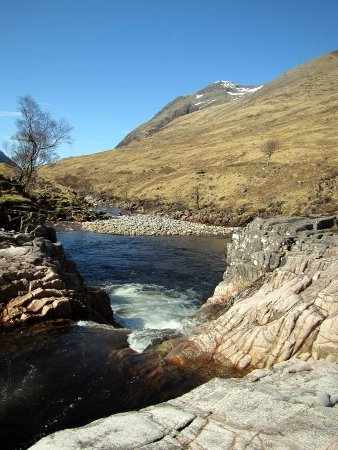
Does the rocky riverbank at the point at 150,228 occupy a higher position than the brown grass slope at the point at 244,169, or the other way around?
the brown grass slope at the point at 244,169

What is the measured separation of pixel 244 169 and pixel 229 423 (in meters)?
85.6

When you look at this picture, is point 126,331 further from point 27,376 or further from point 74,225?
point 74,225

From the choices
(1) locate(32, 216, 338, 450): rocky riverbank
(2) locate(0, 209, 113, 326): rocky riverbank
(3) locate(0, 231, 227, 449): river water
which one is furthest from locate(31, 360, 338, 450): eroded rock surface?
(2) locate(0, 209, 113, 326): rocky riverbank

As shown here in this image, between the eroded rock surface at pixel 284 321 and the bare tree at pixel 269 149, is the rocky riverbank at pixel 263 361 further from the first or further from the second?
the bare tree at pixel 269 149

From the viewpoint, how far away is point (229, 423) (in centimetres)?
932

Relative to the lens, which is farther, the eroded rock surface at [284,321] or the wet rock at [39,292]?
the wet rock at [39,292]

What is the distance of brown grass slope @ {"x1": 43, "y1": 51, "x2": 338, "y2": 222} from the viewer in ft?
242

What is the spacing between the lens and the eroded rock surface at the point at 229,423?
8.50 metres

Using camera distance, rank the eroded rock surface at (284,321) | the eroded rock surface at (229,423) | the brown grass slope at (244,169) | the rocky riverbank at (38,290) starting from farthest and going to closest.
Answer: the brown grass slope at (244,169)
the rocky riverbank at (38,290)
the eroded rock surface at (284,321)
the eroded rock surface at (229,423)

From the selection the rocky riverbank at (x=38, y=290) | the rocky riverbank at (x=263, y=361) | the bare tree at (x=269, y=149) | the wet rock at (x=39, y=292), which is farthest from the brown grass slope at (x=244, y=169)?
the wet rock at (x=39, y=292)

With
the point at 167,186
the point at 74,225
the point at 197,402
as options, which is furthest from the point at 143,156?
the point at 197,402

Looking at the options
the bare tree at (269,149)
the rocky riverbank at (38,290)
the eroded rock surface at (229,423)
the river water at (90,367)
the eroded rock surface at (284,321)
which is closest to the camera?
the eroded rock surface at (229,423)

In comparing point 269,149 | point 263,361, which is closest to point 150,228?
point 263,361

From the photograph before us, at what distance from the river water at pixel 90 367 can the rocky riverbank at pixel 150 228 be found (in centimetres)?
2542
